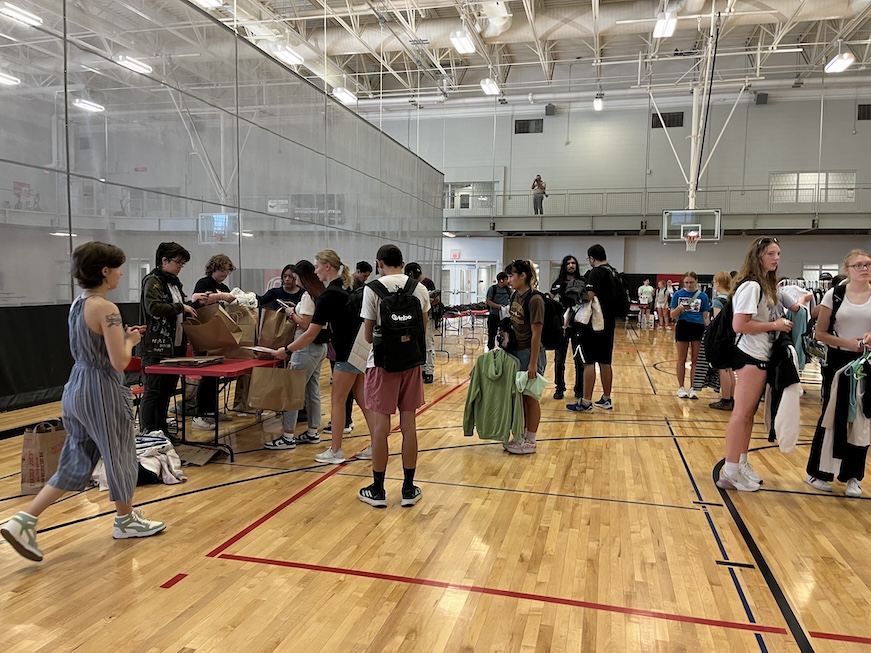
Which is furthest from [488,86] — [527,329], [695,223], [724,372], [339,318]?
[339,318]

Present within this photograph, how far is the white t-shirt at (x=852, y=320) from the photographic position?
3662 millimetres

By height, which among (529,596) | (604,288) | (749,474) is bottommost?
(529,596)

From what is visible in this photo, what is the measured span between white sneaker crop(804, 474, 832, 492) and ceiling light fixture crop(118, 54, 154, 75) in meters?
7.68

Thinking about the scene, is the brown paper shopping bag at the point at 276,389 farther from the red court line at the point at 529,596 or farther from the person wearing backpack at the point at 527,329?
the person wearing backpack at the point at 527,329

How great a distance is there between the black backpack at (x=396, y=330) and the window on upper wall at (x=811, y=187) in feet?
66.9

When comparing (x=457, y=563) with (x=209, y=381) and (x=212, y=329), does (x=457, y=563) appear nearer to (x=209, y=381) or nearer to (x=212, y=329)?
(x=212, y=329)

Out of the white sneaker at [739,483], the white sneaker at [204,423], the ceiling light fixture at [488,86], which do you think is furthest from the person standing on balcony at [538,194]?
the white sneaker at [739,483]

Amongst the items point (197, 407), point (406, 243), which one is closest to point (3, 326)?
point (197, 407)

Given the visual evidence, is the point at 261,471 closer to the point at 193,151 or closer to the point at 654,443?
the point at 654,443

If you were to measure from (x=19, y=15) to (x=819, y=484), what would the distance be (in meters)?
7.83

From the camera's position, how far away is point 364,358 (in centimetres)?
391

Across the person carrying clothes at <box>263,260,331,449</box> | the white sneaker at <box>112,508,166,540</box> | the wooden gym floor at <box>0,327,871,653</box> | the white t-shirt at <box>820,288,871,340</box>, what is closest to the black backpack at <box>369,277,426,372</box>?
the wooden gym floor at <box>0,327,871,653</box>

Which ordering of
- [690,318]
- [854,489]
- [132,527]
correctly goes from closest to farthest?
[132,527]
[854,489]
[690,318]

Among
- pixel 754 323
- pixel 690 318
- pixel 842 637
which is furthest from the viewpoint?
pixel 690 318
